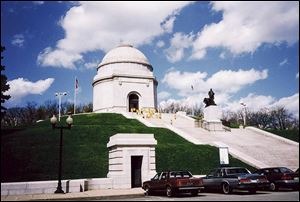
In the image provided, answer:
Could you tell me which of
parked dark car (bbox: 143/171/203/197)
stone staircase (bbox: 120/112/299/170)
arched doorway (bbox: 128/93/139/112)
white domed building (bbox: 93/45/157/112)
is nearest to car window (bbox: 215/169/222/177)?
parked dark car (bbox: 143/171/203/197)

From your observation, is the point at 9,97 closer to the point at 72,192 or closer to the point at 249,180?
the point at 72,192

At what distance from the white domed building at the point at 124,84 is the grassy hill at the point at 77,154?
20198 millimetres

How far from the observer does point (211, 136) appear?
A: 35.7m

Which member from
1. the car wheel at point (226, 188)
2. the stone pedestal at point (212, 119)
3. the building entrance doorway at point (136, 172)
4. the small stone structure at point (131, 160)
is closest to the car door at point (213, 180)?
the car wheel at point (226, 188)

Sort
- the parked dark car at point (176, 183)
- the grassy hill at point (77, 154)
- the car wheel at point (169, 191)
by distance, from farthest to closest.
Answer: the grassy hill at point (77, 154) → the car wheel at point (169, 191) → the parked dark car at point (176, 183)

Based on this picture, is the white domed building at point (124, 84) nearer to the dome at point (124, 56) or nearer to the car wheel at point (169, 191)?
the dome at point (124, 56)

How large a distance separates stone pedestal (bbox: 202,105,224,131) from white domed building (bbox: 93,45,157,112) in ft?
49.5

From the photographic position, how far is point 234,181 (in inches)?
616

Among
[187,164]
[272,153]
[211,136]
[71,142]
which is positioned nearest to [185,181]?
[187,164]

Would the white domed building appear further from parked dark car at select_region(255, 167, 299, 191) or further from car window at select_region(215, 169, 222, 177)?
parked dark car at select_region(255, 167, 299, 191)

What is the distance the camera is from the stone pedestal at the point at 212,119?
39.3 meters

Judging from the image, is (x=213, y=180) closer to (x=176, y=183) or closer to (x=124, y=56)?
(x=176, y=183)

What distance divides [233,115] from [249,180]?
11570cm

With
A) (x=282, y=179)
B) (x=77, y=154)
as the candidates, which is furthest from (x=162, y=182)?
(x=77, y=154)
